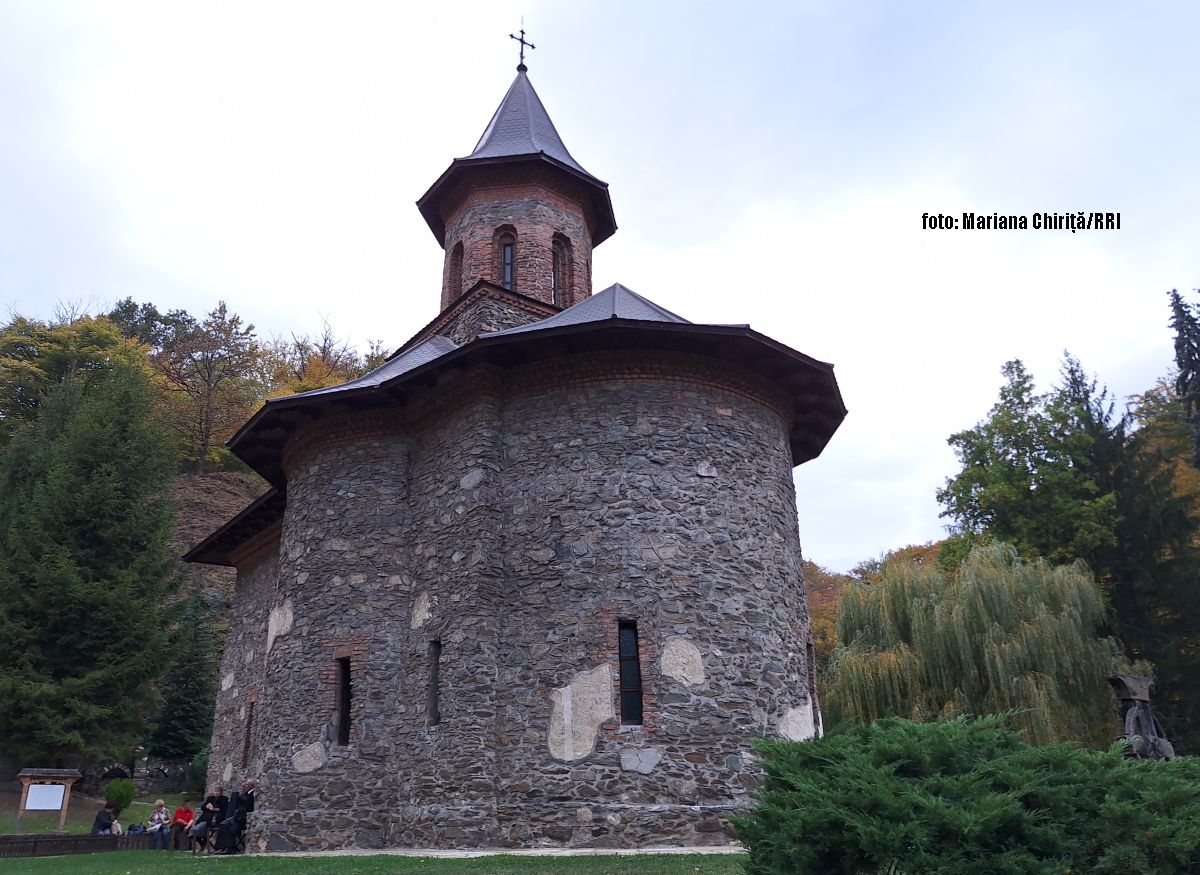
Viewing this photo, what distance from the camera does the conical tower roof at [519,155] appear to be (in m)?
18.4

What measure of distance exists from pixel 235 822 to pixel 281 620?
2851 mm

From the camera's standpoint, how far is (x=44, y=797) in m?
14.9

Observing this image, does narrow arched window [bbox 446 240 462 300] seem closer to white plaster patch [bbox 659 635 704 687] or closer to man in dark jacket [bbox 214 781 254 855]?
man in dark jacket [bbox 214 781 254 855]

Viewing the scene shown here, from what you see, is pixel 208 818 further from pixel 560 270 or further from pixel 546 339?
pixel 560 270

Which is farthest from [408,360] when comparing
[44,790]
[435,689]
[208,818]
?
[44,790]

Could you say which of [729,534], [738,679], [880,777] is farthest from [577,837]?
[880,777]

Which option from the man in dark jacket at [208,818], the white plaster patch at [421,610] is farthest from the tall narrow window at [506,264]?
the man in dark jacket at [208,818]

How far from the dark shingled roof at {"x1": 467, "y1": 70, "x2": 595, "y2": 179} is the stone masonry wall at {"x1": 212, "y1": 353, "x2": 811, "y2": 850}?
7890 millimetres

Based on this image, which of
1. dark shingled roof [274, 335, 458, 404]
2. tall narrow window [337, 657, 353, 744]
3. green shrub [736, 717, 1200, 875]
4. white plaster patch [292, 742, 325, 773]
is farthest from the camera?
dark shingled roof [274, 335, 458, 404]

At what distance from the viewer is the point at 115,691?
67.6 feet

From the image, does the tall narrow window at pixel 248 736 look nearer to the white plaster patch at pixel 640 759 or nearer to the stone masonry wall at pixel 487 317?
the stone masonry wall at pixel 487 317

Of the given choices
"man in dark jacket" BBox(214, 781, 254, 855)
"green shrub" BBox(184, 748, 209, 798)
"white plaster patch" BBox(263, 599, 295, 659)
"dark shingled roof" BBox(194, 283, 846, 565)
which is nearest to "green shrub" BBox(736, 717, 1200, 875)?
"dark shingled roof" BBox(194, 283, 846, 565)

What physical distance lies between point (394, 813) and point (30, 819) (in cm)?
1121

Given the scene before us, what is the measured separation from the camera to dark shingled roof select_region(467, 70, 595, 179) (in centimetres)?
1903
